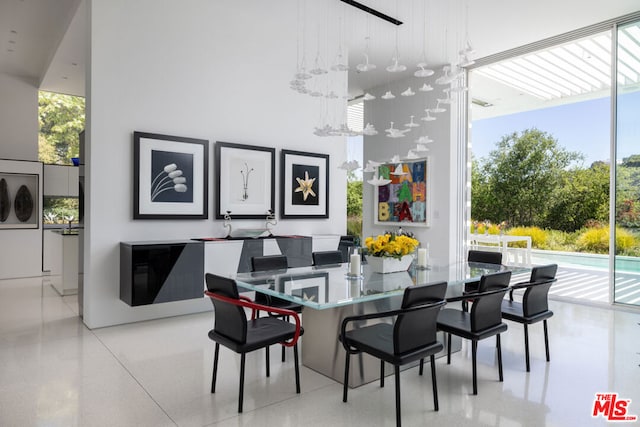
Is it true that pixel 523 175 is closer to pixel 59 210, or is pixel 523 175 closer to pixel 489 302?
pixel 489 302

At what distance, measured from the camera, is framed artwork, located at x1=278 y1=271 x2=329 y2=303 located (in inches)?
96.8

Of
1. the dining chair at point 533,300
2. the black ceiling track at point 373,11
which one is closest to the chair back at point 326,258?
the dining chair at point 533,300

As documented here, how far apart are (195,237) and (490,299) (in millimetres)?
3514

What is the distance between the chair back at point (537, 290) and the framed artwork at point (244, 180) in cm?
345

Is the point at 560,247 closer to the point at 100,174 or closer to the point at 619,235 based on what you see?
the point at 619,235

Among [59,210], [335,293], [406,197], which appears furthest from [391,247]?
[59,210]

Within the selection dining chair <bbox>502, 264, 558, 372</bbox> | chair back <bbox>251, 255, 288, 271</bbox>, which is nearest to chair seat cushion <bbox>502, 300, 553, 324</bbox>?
dining chair <bbox>502, 264, 558, 372</bbox>

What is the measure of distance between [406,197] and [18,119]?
7510 mm

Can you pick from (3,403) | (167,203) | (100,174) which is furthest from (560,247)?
(3,403)

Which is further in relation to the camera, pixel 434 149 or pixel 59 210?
pixel 59 210

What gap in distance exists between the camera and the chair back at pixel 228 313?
240 cm

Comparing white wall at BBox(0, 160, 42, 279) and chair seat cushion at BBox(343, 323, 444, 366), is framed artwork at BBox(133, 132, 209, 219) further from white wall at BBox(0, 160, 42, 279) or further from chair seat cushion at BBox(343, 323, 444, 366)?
white wall at BBox(0, 160, 42, 279)

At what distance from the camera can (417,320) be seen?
2.37 meters

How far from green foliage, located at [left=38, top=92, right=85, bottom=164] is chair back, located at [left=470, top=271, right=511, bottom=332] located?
11502 mm
